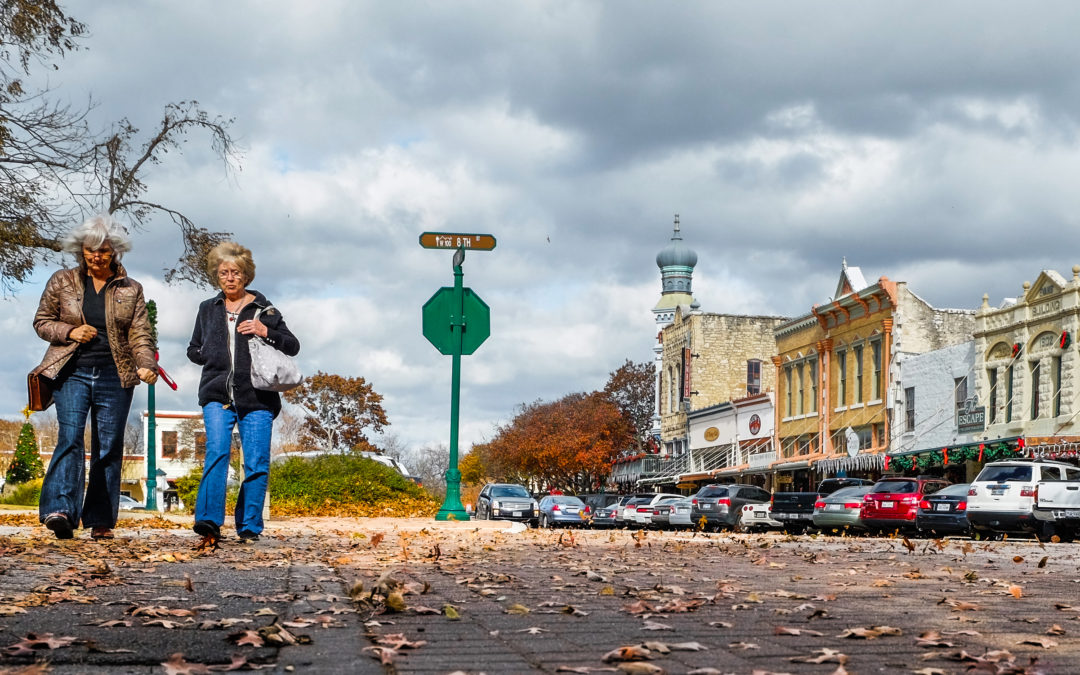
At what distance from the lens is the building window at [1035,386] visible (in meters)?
35.6

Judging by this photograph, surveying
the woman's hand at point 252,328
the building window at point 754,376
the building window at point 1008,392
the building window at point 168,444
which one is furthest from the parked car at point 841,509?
the building window at point 168,444

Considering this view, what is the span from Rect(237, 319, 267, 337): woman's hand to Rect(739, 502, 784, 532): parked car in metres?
23.3

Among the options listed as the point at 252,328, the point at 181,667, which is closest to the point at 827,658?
the point at 181,667

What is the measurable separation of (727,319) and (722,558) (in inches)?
2239

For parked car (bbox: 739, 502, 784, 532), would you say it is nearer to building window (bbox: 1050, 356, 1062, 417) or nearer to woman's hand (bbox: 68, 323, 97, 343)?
building window (bbox: 1050, 356, 1062, 417)

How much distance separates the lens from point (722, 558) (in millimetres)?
9148

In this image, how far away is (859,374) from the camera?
4606 centimetres

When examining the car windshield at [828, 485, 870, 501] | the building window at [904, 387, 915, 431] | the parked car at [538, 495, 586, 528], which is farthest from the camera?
the building window at [904, 387, 915, 431]

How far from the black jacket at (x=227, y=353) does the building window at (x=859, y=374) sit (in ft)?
129

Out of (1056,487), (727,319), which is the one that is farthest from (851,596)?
(727,319)

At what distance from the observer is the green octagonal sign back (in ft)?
54.1

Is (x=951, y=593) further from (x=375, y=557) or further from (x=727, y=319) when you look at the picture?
(x=727, y=319)

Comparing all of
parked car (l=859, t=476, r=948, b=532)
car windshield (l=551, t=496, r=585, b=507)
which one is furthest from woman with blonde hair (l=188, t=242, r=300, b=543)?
car windshield (l=551, t=496, r=585, b=507)

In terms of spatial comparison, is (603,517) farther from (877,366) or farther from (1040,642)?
(1040,642)
